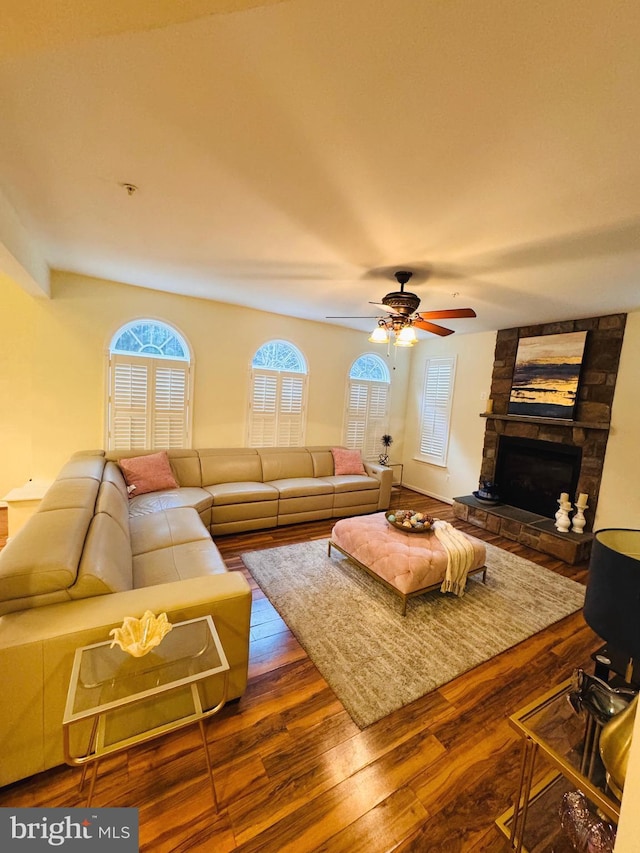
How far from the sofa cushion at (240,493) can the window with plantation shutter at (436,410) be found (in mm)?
3107

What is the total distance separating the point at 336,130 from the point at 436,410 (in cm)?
487

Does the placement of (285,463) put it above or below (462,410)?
below

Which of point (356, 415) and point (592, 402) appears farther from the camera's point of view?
point (356, 415)

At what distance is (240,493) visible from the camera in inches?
151

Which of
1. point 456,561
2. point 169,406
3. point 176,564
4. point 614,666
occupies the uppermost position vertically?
point 169,406

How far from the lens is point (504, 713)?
1.79m

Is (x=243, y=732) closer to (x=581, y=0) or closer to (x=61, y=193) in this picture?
(x=581, y=0)

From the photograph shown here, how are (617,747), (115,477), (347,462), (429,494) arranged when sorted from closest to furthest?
1. (617,747)
2. (115,477)
3. (347,462)
4. (429,494)

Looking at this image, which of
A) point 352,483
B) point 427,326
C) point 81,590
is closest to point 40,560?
point 81,590

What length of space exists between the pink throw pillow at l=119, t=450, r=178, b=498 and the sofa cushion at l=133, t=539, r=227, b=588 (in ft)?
4.58

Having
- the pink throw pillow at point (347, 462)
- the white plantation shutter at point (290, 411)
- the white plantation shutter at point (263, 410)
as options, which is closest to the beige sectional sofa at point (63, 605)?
A: the white plantation shutter at point (263, 410)

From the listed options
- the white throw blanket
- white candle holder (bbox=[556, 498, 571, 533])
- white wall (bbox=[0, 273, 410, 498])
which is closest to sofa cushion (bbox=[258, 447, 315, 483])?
white wall (bbox=[0, 273, 410, 498])

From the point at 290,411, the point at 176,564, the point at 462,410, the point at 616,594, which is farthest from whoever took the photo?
the point at 462,410

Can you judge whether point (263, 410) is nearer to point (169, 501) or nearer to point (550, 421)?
point (169, 501)
